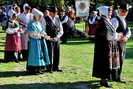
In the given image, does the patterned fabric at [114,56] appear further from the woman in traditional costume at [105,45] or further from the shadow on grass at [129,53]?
the shadow on grass at [129,53]

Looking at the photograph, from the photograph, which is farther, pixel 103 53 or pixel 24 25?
pixel 24 25

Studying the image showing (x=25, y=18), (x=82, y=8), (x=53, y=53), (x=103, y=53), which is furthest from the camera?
(x=82, y=8)

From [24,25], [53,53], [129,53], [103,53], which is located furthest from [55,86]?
[129,53]

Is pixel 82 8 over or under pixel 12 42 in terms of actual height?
over

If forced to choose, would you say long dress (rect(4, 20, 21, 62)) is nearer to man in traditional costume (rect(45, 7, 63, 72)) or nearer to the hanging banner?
man in traditional costume (rect(45, 7, 63, 72))

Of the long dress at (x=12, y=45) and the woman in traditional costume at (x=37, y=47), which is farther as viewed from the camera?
the long dress at (x=12, y=45)

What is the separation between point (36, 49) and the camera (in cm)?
1130

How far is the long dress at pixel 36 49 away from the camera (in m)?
11.3

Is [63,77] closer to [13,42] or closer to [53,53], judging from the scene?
[53,53]

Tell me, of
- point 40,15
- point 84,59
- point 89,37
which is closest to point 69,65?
point 84,59

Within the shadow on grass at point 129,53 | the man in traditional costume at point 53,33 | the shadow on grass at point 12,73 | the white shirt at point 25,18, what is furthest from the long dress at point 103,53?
the shadow on grass at point 129,53

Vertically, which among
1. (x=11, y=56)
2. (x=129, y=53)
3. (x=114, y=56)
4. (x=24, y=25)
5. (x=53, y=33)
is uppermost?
(x=24, y=25)

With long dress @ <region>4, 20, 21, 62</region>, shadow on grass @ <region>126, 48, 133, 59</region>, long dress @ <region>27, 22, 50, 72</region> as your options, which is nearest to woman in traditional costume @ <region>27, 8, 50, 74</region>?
long dress @ <region>27, 22, 50, 72</region>

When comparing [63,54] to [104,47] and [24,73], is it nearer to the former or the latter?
[24,73]
